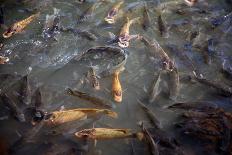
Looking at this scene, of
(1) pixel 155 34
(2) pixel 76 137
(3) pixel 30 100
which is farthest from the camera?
(1) pixel 155 34

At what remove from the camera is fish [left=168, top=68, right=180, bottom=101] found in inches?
→ 207

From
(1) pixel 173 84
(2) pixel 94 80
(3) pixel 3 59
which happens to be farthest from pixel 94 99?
(3) pixel 3 59

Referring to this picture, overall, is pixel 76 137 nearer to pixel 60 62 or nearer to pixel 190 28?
pixel 60 62

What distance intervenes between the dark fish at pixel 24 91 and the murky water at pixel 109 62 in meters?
0.13

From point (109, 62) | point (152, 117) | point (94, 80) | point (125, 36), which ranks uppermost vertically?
point (125, 36)

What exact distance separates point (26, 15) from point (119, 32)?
190 centimetres

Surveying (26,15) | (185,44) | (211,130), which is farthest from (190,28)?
(26,15)

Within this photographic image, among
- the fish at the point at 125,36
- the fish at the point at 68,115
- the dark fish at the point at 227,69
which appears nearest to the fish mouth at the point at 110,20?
the fish at the point at 125,36

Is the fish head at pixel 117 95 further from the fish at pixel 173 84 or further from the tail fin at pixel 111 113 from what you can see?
the fish at pixel 173 84

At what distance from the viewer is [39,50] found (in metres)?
6.11

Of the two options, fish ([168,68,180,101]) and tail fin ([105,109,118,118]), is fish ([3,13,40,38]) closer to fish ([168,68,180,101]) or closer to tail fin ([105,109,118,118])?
tail fin ([105,109,118,118])

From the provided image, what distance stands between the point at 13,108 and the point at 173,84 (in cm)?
238

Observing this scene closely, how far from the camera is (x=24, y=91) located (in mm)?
5223

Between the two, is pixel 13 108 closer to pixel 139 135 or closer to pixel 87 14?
pixel 139 135
